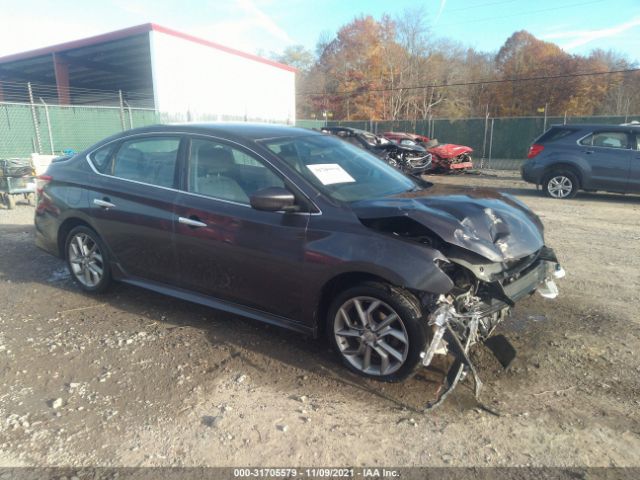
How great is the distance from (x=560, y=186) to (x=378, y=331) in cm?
977

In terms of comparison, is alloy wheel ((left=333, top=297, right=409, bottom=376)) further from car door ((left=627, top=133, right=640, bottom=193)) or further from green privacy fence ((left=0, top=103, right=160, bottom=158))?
green privacy fence ((left=0, top=103, right=160, bottom=158))

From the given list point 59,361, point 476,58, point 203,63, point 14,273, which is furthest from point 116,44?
point 476,58

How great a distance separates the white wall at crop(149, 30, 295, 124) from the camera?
23.6 meters

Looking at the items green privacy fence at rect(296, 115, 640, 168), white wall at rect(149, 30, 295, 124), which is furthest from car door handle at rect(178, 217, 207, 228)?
green privacy fence at rect(296, 115, 640, 168)

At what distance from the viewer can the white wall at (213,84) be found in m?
23.6

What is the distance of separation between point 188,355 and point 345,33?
4832cm

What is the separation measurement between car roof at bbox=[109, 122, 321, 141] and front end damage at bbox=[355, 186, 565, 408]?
1160mm

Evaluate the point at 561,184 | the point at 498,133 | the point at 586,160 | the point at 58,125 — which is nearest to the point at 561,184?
the point at 561,184

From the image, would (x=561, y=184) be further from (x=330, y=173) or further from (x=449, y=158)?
(x=330, y=173)

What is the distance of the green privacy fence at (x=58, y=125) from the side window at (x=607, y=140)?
47.8 feet

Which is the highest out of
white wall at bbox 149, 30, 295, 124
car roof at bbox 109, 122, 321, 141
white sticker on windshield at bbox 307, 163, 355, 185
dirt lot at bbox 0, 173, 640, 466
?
white wall at bbox 149, 30, 295, 124

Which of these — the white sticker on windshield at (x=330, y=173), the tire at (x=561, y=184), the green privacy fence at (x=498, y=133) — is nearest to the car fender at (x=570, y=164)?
the tire at (x=561, y=184)

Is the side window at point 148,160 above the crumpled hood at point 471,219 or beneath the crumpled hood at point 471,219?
above

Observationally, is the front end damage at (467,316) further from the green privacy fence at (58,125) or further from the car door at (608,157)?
the green privacy fence at (58,125)
